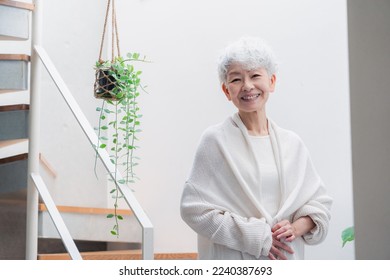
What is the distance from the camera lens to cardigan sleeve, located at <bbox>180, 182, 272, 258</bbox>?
1968 mm

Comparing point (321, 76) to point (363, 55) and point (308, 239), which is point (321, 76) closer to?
point (308, 239)

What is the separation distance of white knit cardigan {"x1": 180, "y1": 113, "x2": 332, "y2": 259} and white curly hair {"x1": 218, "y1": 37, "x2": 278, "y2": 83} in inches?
7.1

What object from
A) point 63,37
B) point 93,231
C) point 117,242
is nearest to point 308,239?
point 93,231

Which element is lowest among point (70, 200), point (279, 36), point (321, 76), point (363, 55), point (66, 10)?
point (70, 200)

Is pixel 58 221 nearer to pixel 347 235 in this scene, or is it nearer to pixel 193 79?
pixel 347 235

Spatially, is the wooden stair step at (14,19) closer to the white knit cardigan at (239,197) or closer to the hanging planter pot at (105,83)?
the hanging planter pot at (105,83)

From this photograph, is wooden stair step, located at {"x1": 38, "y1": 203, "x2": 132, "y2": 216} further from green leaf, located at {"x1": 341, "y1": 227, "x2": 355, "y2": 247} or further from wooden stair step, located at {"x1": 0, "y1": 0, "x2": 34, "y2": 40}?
green leaf, located at {"x1": 341, "y1": 227, "x2": 355, "y2": 247}

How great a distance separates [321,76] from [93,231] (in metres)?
1.58

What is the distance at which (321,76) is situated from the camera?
3.48 metres

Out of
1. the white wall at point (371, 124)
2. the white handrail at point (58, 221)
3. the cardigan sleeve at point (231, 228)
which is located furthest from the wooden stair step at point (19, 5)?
the white wall at point (371, 124)

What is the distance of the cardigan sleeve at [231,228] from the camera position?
1.97 metres

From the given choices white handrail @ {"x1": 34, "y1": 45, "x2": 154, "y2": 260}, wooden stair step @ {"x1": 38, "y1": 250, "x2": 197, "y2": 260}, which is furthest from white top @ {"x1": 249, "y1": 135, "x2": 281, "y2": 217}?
wooden stair step @ {"x1": 38, "y1": 250, "x2": 197, "y2": 260}

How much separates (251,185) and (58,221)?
1.17m

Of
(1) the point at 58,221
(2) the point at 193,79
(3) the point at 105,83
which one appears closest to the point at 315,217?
(3) the point at 105,83
